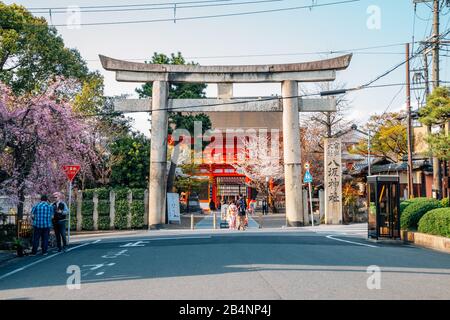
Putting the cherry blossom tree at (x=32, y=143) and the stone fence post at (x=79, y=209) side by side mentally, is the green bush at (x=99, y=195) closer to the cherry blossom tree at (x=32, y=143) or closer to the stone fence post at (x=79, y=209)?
the stone fence post at (x=79, y=209)

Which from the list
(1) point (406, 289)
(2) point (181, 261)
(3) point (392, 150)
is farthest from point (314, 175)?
(1) point (406, 289)

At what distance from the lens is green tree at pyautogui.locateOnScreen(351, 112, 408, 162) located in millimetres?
44281

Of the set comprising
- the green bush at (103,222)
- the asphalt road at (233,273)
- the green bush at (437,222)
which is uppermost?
the green bush at (437,222)

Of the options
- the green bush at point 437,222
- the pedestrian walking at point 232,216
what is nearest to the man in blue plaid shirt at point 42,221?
the green bush at point 437,222

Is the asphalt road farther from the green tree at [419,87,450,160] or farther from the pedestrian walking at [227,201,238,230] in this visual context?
the pedestrian walking at [227,201,238,230]

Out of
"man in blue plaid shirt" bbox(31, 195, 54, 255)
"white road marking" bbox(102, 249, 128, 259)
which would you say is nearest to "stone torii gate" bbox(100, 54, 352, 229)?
"man in blue plaid shirt" bbox(31, 195, 54, 255)

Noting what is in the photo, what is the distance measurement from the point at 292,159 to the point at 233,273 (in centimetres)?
1687

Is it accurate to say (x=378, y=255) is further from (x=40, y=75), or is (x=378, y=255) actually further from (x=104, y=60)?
(x=40, y=75)

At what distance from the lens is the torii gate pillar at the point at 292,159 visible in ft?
86.2

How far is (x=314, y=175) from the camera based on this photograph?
45906mm

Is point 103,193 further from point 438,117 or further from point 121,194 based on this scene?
point 438,117

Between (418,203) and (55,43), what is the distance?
2335cm

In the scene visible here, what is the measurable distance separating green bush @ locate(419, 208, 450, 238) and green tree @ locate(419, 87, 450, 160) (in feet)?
8.93

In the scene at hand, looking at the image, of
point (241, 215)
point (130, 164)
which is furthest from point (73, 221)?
point (241, 215)
